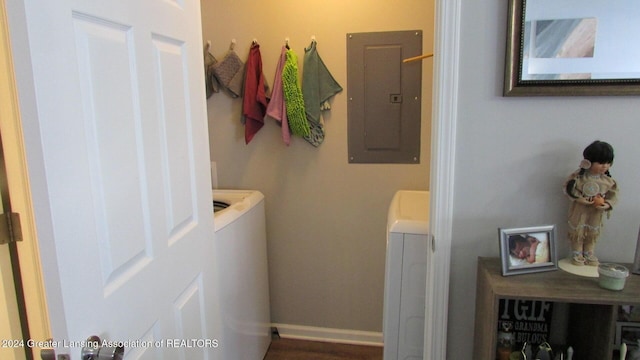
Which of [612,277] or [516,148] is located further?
[516,148]

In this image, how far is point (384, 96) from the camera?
2.21 meters

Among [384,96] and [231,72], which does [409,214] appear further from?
[231,72]

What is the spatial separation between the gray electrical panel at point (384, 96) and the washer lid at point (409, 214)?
34 cm

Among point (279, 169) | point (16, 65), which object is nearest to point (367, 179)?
point (279, 169)

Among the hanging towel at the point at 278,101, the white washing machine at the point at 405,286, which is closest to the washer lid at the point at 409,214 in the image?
the white washing machine at the point at 405,286

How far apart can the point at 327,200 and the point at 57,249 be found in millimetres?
1752

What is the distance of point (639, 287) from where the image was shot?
1.02m

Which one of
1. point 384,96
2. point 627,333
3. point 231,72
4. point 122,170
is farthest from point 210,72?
point 627,333

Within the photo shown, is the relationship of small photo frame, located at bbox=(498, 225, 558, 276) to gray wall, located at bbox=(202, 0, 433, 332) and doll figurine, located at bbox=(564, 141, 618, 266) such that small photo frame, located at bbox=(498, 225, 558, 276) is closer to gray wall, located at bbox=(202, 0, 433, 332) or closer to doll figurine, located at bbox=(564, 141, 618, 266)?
doll figurine, located at bbox=(564, 141, 618, 266)

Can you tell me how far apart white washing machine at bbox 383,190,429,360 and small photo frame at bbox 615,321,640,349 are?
23.9 inches

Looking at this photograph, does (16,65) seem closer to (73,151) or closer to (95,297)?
(73,151)

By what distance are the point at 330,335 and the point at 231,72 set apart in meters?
1.69

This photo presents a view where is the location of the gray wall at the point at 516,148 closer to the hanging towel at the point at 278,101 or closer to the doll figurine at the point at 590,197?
the doll figurine at the point at 590,197

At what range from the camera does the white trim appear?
1.14 m
